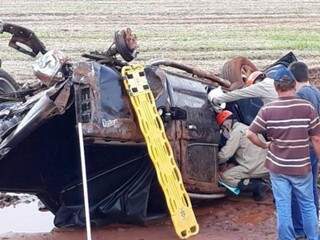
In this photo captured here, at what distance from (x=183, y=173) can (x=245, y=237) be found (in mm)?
905

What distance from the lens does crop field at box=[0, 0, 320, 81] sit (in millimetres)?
18422

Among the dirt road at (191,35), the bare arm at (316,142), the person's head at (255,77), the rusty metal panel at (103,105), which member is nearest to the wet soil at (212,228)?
the dirt road at (191,35)

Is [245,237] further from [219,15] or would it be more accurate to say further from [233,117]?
[219,15]

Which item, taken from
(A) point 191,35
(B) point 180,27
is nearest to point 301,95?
(A) point 191,35

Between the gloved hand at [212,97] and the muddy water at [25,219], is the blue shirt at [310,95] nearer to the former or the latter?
the gloved hand at [212,97]

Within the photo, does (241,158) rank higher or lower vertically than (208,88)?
lower

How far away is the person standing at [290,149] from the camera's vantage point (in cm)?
662

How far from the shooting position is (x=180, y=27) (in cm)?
2459

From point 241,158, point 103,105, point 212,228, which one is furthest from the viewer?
point 241,158

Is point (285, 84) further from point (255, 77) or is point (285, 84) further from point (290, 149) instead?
point (255, 77)

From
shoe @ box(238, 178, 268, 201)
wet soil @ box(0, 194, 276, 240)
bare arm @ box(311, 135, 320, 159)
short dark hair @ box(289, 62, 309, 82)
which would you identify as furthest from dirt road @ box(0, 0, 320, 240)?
short dark hair @ box(289, 62, 309, 82)

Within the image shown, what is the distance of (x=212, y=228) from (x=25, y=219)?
Answer: 2.00m

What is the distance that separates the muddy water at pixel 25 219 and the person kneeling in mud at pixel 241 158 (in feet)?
6.18

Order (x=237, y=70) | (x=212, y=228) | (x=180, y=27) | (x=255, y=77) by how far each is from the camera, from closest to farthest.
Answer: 1. (x=212, y=228)
2. (x=255, y=77)
3. (x=237, y=70)
4. (x=180, y=27)
